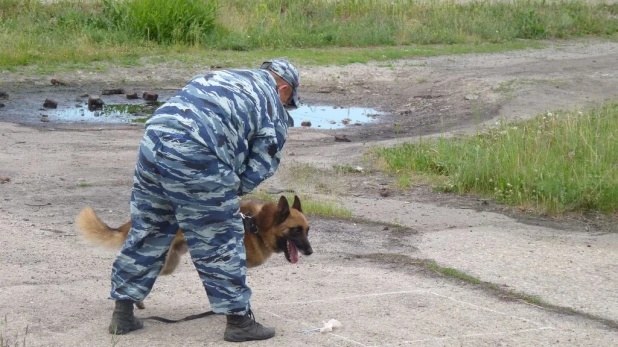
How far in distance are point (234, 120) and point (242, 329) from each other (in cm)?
126

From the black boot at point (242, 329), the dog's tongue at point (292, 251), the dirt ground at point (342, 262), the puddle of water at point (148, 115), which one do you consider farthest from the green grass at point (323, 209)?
the puddle of water at point (148, 115)

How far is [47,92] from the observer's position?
16.4m

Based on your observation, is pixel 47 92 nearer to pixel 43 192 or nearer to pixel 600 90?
pixel 43 192

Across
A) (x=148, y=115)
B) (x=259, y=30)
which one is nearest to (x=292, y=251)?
(x=148, y=115)

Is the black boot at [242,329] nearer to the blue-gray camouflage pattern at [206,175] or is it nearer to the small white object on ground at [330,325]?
the blue-gray camouflage pattern at [206,175]

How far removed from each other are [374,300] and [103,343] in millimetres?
1957

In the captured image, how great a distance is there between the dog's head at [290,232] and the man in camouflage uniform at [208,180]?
699mm

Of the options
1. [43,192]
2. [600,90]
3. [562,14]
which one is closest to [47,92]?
[43,192]

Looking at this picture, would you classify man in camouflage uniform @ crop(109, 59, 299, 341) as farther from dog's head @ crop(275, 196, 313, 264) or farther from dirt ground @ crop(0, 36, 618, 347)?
dog's head @ crop(275, 196, 313, 264)

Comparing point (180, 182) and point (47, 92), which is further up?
point (180, 182)

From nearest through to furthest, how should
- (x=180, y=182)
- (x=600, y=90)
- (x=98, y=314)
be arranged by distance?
(x=180, y=182) < (x=98, y=314) < (x=600, y=90)

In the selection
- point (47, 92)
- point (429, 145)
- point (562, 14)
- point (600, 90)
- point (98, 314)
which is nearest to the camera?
point (98, 314)

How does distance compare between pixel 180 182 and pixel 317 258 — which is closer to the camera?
pixel 180 182

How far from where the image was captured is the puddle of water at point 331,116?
15.2 metres
